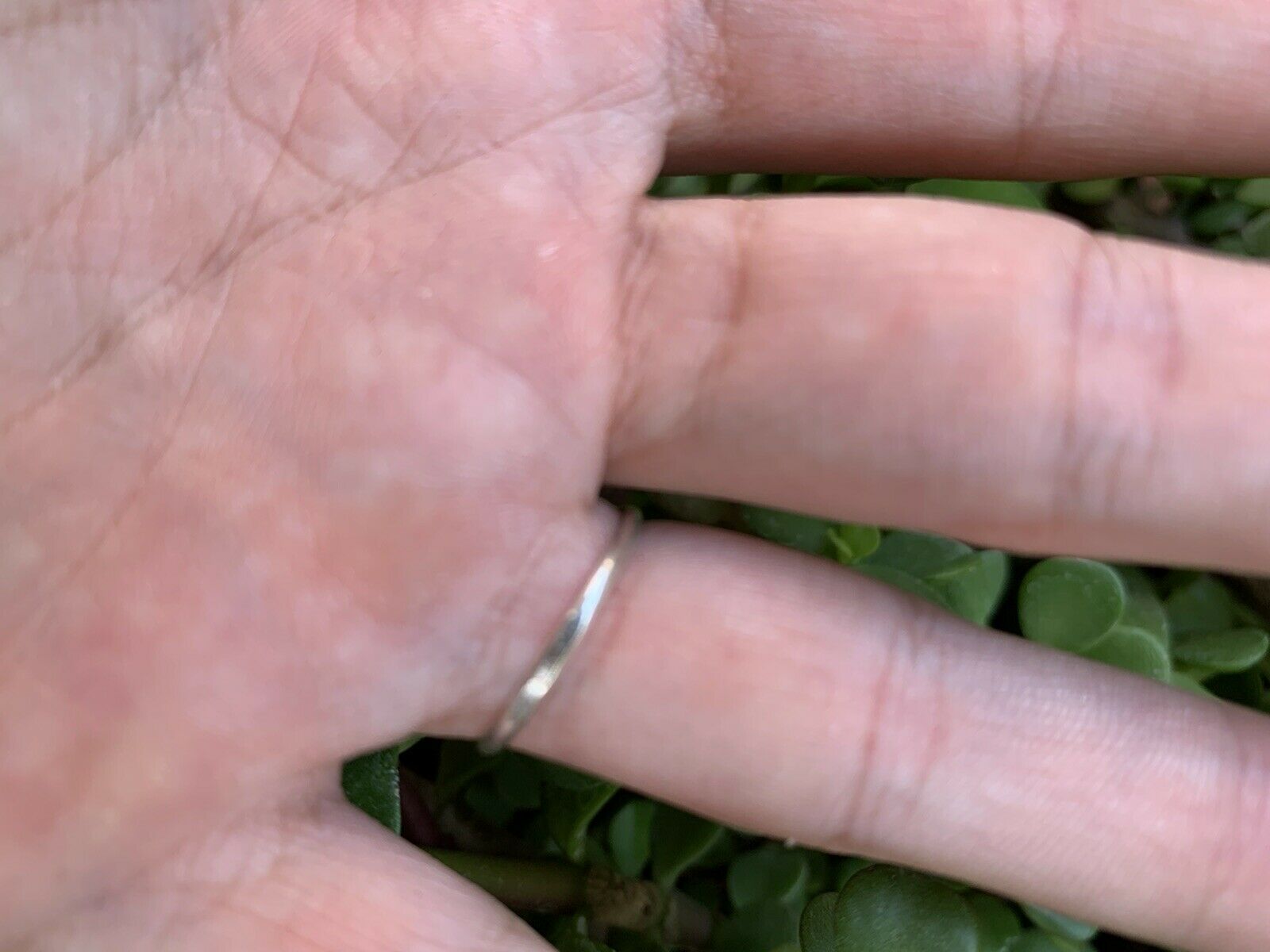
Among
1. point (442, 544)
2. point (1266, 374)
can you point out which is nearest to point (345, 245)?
point (442, 544)

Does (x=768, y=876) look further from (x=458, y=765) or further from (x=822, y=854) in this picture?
(x=458, y=765)

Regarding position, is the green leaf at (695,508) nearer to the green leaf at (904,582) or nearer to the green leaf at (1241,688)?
the green leaf at (904,582)

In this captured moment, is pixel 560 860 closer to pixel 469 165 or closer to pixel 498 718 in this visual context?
pixel 498 718

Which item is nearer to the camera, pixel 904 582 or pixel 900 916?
pixel 900 916

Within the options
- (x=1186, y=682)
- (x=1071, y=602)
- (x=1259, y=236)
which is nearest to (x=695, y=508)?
(x=1071, y=602)

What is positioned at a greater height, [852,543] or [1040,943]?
[852,543]

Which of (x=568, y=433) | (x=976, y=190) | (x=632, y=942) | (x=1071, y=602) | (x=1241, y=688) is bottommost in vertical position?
(x=632, y=942)
